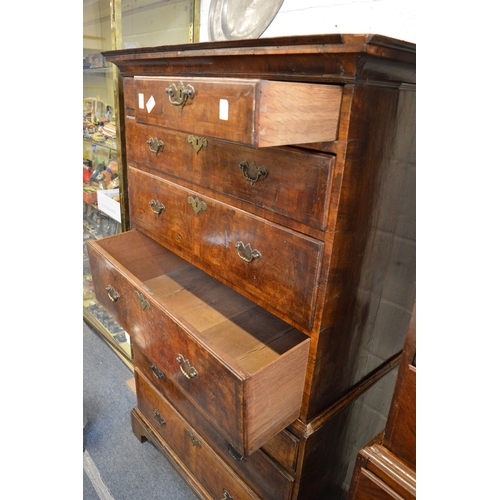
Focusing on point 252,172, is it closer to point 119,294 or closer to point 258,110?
point 258,110

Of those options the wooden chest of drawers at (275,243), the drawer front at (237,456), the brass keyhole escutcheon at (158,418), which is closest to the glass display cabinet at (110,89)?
the wooden chest of drawers at (275,243)

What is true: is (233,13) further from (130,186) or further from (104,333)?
(104,333)

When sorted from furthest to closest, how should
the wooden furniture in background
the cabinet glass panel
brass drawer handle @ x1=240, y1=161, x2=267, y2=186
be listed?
1. the cabinet glass panel
2. brass drawer handle @ x1=240, y1=161, x2=267, y2=186
3. the wooden furniture in background

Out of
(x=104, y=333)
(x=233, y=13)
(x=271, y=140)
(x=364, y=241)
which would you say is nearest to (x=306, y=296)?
(x=364, y=241)

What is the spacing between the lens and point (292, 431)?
1.00 m

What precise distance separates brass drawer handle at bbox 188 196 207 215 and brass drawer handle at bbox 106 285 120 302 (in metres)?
0.36

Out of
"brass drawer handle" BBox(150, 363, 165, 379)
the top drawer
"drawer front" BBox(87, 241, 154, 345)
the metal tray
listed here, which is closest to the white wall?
the metal tray

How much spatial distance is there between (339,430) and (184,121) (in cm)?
93

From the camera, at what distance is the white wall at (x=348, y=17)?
978 mm

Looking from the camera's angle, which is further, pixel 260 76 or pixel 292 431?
pixel 292 431

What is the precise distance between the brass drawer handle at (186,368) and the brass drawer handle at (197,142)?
1.73 ft

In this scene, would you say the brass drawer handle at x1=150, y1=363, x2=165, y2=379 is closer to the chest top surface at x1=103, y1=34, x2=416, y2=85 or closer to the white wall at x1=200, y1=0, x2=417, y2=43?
the chest top surface at x1=103, y1=34, x2=416, y2=85

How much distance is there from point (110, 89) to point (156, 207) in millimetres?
904

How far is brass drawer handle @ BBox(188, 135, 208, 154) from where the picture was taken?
996 millimetres
